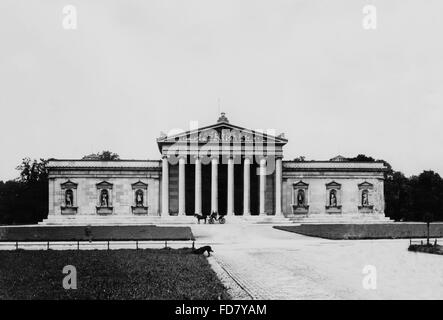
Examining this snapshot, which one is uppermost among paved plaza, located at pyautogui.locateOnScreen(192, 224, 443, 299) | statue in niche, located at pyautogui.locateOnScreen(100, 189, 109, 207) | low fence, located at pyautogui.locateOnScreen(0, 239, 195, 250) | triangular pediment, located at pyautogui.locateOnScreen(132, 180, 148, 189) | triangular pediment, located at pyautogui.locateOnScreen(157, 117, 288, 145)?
triangular pediment, located at pyautogui.locateOnScreen(157, 117, 288, 145)

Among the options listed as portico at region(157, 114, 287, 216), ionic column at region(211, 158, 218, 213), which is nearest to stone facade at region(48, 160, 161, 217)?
portico at region(157, 114, 287, 216)

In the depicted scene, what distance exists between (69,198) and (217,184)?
66.9ft

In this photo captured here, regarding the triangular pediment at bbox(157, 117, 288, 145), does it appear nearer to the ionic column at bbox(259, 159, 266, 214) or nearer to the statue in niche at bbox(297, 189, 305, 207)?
the ionic column at bbox(259, 159, 266, 214)

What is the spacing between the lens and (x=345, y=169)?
77.8 meters

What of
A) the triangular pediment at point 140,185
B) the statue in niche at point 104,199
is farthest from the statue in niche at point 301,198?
the statue in niche at point 104,199

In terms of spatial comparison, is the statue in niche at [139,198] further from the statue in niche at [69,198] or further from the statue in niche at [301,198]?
the statue in niche at [301,198]

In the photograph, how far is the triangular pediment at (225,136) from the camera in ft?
237

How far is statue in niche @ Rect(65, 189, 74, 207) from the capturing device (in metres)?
73.5

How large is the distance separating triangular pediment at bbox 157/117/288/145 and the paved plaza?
126ft

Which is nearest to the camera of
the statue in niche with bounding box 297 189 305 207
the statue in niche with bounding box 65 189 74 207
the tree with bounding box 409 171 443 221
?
the statue in niche with bounding box 65 189 74 207

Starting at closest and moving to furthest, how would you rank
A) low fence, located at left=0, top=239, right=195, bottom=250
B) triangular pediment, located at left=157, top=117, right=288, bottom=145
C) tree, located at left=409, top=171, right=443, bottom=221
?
low fence, located at left=0, top=239, right=195, bottom=250, triangular pediment, located at left=157, top=117, right=288, bottom=145, tree, located at left=409, top=171, right=443, bottom=221
